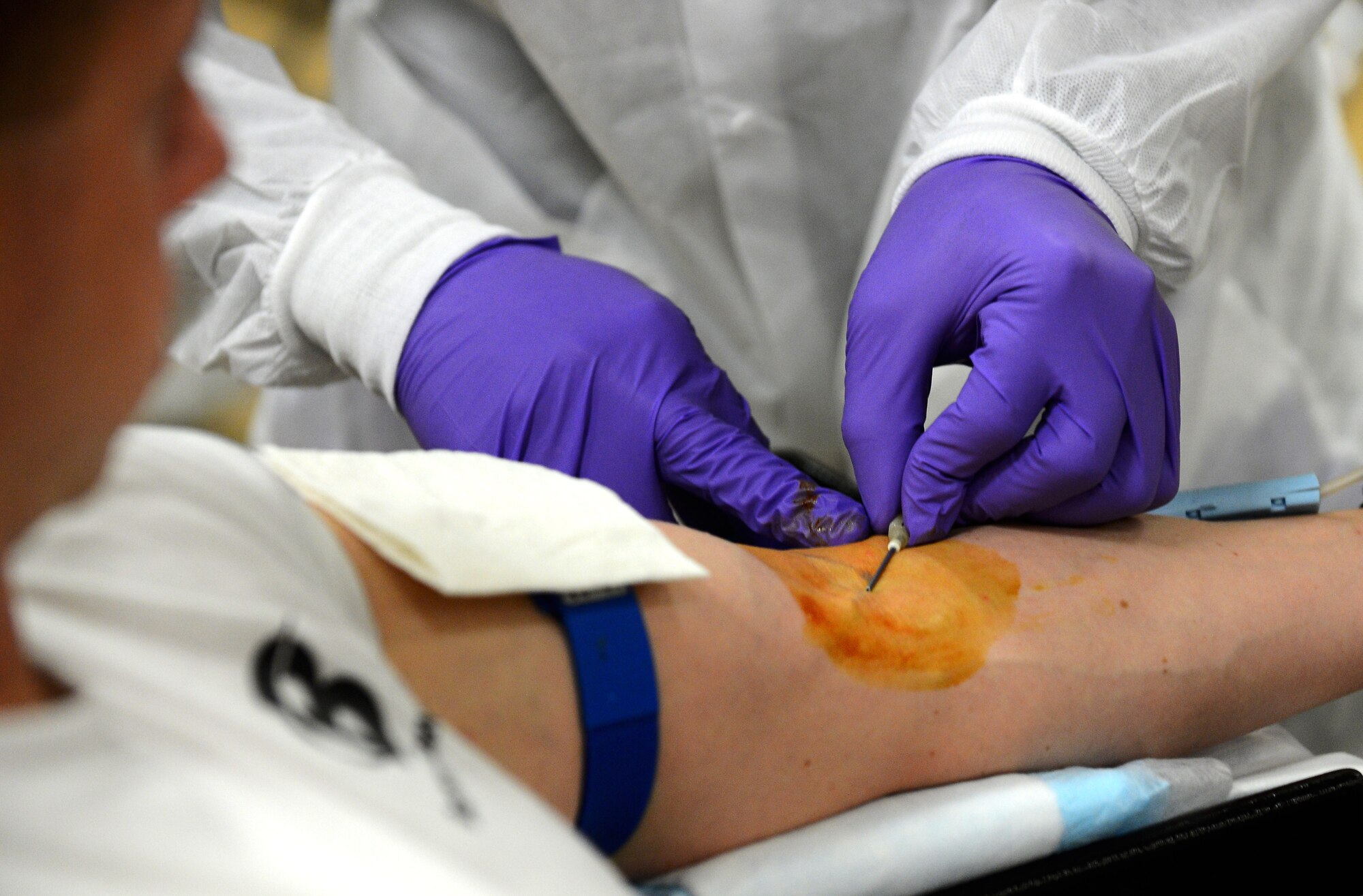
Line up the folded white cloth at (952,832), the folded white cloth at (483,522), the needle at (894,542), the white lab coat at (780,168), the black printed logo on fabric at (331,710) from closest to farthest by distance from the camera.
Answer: the black printed logo on fabric at (331,710), the folded white cloth at (483,522), the folded white cloth at (952,832), the needle at (894,542), the white lab coat at (780,168)

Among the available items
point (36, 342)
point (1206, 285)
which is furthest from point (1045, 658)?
point (36, 342)

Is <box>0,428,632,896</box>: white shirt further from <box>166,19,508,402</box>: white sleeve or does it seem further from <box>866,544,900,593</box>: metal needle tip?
<box>166,19,508,402</box>: white sleeve

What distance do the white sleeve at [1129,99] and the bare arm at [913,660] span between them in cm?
44

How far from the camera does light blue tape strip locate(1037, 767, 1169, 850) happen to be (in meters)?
0.89

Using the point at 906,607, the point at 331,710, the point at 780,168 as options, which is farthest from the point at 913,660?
the point at 780,168

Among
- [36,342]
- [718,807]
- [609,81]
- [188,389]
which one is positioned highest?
[609,81]

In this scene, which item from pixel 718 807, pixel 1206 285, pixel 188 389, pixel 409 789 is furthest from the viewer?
pixel 188 389

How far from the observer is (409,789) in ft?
1.63

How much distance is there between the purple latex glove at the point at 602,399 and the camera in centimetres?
123

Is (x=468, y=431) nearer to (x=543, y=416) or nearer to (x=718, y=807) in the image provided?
(x=543, y=416)

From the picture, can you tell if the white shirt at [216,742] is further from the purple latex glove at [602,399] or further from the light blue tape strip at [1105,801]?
the purple latex glove at [602,399]

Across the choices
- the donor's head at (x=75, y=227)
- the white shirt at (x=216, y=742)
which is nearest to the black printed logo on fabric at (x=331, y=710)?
the white shirt at (x=216, y=742)

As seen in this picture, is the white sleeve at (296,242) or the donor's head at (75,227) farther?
the white sleeve at (296,242)

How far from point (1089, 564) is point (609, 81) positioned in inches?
39.7
